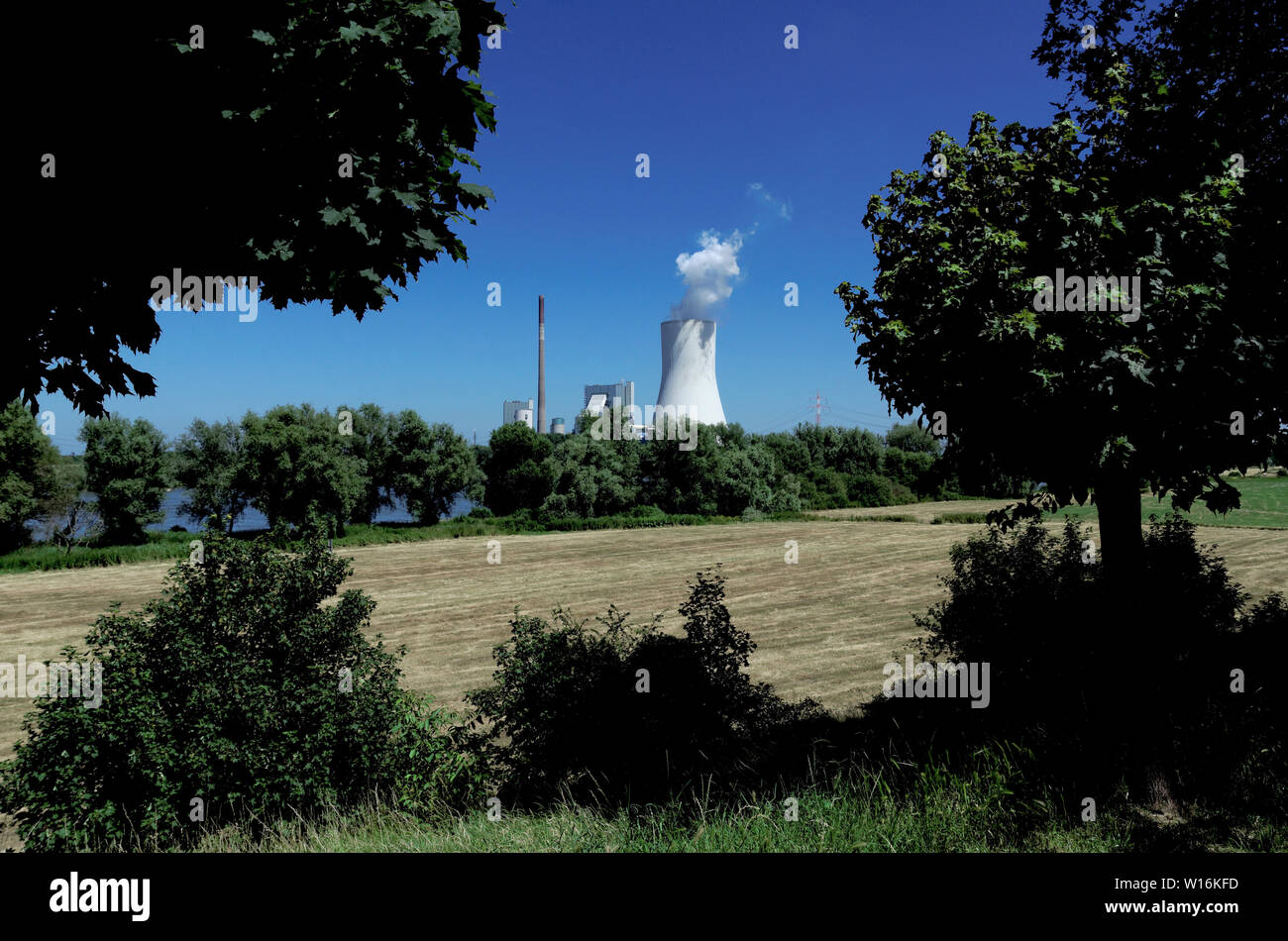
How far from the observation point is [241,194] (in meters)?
4.42

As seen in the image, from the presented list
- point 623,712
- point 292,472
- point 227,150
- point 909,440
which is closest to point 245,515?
point 292,472

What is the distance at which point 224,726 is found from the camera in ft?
27.8

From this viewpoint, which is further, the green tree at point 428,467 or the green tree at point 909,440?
the green tree at point 909,440

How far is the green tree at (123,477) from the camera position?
185 feet

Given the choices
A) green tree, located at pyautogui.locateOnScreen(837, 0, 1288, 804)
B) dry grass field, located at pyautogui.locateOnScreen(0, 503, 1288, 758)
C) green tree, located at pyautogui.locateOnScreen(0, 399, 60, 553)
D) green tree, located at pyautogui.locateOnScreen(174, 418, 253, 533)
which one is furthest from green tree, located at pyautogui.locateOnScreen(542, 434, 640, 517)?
green tree, located at pyautogui.locateOnScreen(837, 0, 1288, 804)

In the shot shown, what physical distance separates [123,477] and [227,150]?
66.0 metres

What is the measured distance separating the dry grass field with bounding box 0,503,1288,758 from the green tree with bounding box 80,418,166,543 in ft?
40.7

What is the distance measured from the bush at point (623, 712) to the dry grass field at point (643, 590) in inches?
298

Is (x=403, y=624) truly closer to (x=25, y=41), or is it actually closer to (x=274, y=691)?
(x=274, y=691)

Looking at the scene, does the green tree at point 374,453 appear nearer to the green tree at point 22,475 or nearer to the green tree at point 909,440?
the green tree at point 22,475
